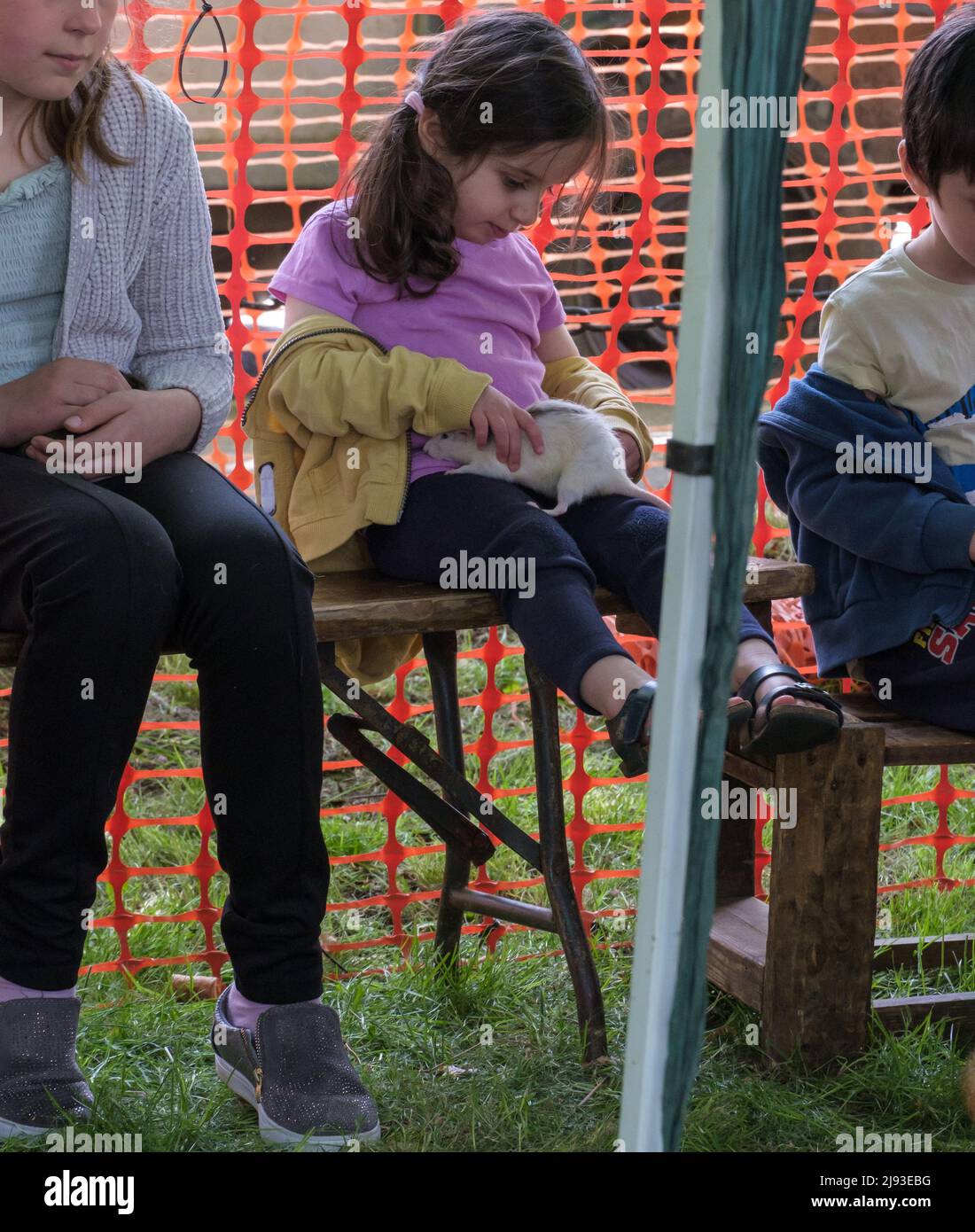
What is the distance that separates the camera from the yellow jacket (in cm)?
199

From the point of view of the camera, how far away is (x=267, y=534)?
5.66 ft

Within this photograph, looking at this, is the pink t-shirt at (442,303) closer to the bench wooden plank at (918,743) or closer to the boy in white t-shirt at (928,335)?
the boy in white t-shirt at (928,335)

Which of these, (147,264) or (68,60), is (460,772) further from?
(68,60)

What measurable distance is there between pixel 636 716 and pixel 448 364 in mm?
598

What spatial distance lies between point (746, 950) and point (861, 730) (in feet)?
1.34

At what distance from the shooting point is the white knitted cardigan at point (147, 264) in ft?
6.06

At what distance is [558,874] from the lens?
6.86 feet

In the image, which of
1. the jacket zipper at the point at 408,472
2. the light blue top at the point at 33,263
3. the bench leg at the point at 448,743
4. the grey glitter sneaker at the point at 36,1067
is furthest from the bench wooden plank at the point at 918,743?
the light blue top at the point at 33,263

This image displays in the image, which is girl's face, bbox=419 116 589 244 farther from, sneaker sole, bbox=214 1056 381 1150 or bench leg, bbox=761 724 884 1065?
sneaker sole, bbox=214 1056 381 1150

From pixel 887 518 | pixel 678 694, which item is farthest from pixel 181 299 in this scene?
pixel 678 694

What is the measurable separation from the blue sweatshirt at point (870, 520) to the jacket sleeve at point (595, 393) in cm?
19

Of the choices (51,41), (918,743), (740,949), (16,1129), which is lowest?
(740,949)

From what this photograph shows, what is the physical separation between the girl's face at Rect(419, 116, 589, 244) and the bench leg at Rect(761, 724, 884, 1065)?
88cm
